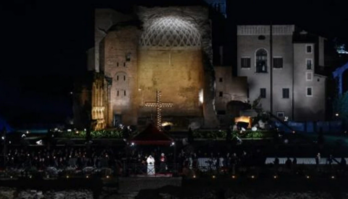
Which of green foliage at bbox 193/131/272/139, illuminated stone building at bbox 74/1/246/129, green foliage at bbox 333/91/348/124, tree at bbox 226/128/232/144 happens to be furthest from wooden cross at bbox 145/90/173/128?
green foliage at bbox 333/91/348/124

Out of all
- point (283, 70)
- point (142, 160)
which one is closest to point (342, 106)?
point (283, 70)

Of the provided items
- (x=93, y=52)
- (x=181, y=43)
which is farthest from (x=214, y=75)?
(x=93, y=52)

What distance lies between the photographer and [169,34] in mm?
75688

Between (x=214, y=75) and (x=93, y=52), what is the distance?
1088cm

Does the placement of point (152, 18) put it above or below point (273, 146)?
above

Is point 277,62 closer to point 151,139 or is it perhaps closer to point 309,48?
point 309,48

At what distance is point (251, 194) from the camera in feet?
149

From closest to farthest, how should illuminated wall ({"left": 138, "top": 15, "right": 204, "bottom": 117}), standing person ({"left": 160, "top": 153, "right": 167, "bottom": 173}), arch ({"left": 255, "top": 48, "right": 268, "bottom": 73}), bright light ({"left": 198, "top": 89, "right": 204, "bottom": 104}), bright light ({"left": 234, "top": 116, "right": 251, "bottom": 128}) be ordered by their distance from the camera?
standing person ({"left": 160, "top": 153, "right": 167, "bottom": 173}) < bright light ({"left": 234, "top": 116, "right": 251, "bottom": 128}) < bright light ({"left": 198, "top": 89, "right": 204, "bottom": 104}) < illuminated wall ({"left": 138, "top": 15, "right": 204, "bottom": 117}) < arch ({"left": 255, "top": 48, "right": 268, "bottom": 73})

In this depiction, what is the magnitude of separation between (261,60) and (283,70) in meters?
2.12

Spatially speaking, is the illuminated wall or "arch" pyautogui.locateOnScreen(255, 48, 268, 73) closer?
the illuminated wall

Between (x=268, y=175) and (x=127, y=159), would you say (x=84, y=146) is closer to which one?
(x=127, y=159)

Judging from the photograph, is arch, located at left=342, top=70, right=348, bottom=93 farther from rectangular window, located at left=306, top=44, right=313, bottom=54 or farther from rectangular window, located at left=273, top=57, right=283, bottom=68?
rectangular window, located at left=273, top=57, right=283, bottom=68

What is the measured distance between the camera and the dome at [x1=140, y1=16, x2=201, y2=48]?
7525cm

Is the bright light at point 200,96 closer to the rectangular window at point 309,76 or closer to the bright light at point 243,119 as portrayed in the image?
the bright light at point 243,119
